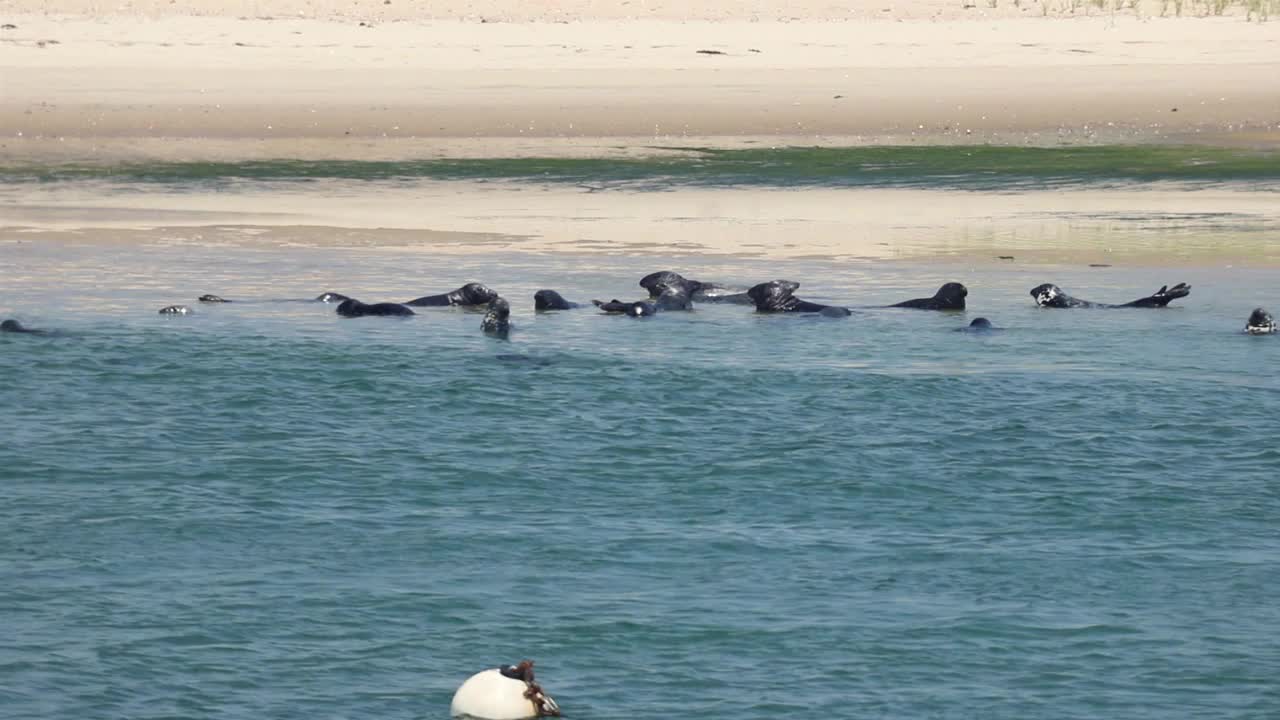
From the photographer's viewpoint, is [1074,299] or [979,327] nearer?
[979,327]

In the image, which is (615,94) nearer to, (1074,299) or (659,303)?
(659,303)

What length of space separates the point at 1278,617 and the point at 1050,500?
7.47ft

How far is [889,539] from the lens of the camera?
34.0 ft

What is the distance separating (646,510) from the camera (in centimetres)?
1105

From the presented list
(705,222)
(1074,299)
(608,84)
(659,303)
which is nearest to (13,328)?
(659,303)

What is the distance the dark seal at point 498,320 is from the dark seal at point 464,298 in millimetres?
951

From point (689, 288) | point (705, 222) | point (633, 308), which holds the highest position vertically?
point (705, 222)

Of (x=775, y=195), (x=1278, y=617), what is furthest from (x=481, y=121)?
(x=1278, y=617)

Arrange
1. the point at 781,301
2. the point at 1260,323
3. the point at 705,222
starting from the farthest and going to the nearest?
the point at 705,222, the point at 781,301, the point at 1260,323

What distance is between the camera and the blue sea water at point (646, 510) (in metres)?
8.34

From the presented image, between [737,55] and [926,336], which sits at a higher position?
[737,55]

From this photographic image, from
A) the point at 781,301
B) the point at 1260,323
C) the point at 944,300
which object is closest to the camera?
the point at 1260,323

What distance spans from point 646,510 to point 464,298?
721 cm

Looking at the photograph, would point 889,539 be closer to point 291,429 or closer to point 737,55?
point 291,429
